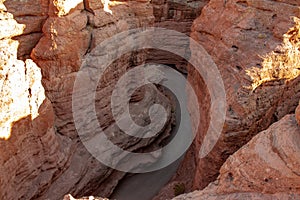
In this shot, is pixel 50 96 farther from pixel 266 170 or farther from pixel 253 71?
pixel 266 170

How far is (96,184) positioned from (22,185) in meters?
2.72

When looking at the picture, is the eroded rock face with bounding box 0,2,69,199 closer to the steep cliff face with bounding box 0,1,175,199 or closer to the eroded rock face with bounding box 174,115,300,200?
the steep cliff face with bounding box 0,1,175,199

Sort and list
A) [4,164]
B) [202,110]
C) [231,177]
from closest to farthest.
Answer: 1. [231,177]
2. [4,164]
3. [202,110]

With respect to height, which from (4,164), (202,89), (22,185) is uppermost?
(202,89)

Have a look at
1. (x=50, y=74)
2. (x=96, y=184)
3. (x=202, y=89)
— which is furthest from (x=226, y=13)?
(x=96, y=184)

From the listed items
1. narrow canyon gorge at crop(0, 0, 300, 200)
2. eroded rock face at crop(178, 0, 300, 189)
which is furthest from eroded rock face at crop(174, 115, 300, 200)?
eroded rock face at crop(178, 0, 300, 189)

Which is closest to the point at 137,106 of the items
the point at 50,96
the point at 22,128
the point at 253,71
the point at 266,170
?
the point at 50,96

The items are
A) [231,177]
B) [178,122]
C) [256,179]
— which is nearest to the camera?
[256,179]

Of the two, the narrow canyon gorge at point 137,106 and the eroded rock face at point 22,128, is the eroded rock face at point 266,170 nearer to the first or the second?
the narrow canyon gorge at point 137,106

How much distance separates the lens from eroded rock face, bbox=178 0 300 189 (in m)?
8.83

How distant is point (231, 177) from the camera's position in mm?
6598

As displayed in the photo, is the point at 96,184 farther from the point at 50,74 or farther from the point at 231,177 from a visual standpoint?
the point at 231,177

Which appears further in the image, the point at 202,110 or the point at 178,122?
the point at 178,122

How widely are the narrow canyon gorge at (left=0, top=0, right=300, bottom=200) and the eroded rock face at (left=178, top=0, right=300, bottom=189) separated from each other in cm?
3
